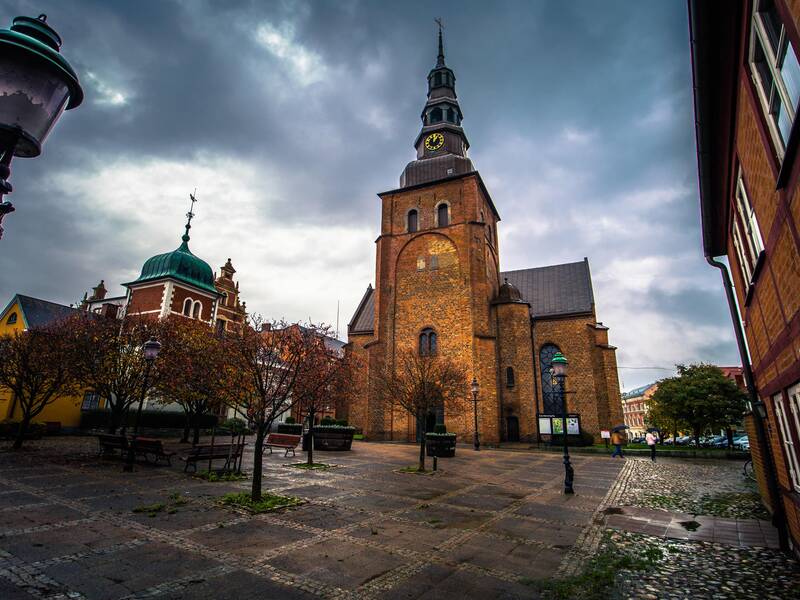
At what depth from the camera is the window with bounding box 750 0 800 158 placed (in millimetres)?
→ 3532

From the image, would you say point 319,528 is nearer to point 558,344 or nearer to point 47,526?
point 47,526

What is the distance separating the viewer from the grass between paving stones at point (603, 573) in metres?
4.82

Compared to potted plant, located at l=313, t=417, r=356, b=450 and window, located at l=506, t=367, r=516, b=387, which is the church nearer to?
window, located at l=506, t=367, r=516, b=387

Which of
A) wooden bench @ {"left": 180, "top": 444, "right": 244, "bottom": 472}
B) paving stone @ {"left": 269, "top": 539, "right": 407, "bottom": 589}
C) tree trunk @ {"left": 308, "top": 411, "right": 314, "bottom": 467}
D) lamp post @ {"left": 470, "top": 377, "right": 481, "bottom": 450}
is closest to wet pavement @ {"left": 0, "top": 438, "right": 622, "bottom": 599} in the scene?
paving stone @ {"left": 269, "top": 539, "right": 407, "bottom": 589}

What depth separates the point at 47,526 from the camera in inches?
256

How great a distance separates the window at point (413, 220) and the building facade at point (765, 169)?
24834 millimetres

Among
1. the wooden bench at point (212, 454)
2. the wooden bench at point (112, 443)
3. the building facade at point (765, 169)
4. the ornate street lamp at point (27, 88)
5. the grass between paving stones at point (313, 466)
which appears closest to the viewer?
the ornate street lamp at point (27, 88)

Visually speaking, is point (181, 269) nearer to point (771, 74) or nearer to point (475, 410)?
point (475, 410)

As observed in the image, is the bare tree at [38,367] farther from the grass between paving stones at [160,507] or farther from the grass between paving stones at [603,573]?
the grass between paving stones at [603,573]

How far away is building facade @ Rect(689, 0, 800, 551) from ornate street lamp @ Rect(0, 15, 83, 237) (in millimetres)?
5186

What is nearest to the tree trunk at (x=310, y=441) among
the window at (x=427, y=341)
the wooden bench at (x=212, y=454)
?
the wooden bench at (x=212, y=454)

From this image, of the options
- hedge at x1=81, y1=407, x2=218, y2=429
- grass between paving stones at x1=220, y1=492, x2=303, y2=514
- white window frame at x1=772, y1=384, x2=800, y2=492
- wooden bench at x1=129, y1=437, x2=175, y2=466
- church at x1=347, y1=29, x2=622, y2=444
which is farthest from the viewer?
church at x1=347, y1=29, x2=622, y2=444

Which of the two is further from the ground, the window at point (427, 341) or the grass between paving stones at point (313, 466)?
the window at point (427, 341)

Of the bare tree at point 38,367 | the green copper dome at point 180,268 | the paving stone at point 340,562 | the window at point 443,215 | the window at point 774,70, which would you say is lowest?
the paving stone at point 340,562
